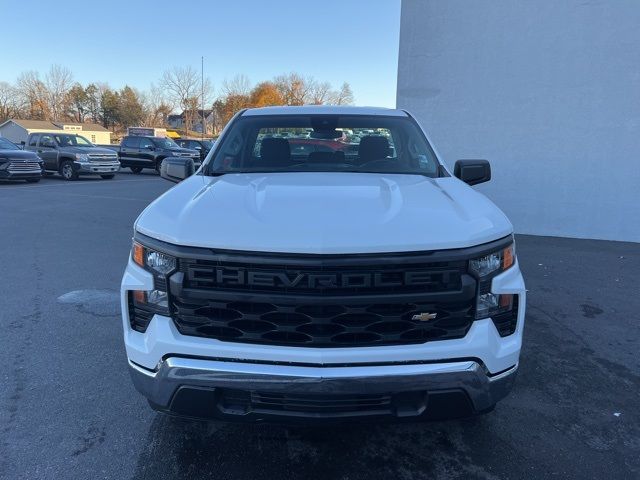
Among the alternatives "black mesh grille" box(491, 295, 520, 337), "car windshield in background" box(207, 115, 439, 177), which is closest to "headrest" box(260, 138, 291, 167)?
"car windshield in background" box(207, 115, 439, 177)

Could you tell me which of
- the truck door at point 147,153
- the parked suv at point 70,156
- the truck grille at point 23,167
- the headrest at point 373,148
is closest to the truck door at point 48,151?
the parked suv at point 70,156

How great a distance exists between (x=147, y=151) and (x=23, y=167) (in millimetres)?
6942

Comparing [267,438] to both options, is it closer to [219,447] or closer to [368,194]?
[219,447]

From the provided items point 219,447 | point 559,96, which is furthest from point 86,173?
point 219,447

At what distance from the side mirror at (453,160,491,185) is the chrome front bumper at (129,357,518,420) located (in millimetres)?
1936

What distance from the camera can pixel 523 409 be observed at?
9.68 feet

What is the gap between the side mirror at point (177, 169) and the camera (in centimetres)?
379

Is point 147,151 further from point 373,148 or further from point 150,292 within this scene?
point 150,292

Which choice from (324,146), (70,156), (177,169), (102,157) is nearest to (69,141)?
(70,156)

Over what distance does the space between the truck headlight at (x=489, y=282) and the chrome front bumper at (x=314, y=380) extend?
0.25m

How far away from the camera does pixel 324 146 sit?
11.8 feet

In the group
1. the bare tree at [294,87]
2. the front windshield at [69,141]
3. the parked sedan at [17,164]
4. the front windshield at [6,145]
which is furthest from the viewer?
the bare tree at [294,87]

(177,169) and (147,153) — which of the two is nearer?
(177,169)

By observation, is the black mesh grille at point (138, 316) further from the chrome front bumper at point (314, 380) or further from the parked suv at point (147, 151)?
the parked suv at point (147, 151)
